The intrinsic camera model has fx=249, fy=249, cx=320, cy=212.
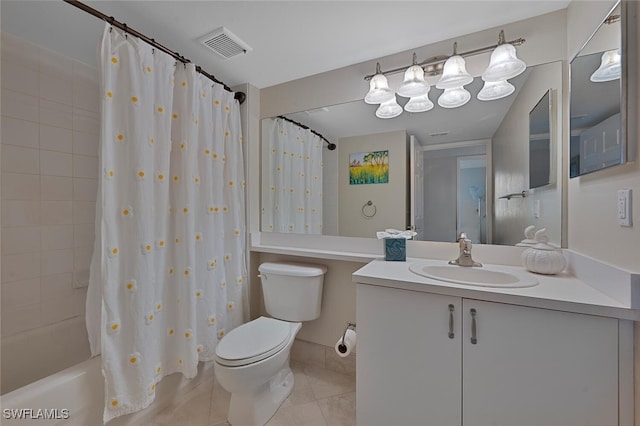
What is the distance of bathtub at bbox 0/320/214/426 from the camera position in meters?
0.95

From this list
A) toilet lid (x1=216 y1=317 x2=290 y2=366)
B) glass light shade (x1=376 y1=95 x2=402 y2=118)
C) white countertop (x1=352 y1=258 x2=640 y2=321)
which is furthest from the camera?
glass light shade (x1=376 y1=95 x2=402 y2=118)

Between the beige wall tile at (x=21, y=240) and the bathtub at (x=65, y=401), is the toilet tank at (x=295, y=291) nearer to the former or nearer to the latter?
the bathtub at (x=65, y=401)

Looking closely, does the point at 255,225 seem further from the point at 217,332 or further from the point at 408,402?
the point at 408,402

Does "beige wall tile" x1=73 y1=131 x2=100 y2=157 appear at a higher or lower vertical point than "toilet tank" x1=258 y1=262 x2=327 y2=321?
higher

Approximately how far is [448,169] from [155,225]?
173 cm

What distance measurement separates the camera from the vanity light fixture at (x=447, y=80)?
1283mm

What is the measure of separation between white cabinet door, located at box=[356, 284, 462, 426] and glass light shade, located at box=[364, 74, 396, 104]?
1168mm

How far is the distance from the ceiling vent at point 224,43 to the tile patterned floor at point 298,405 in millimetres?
2198

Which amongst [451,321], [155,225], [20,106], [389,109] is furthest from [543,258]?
[20,106]

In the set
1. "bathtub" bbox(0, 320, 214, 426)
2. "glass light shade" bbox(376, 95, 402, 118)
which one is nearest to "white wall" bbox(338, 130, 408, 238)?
"glass light shade" bbox(376, 95, 402, 118)

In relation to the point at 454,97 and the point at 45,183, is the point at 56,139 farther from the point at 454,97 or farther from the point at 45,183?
the point at 454,97

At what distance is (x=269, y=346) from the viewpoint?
138 centimetres

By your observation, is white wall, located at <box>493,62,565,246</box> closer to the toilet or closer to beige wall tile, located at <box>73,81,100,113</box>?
the toilet

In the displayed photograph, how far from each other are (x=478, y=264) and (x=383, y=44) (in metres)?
1.41
